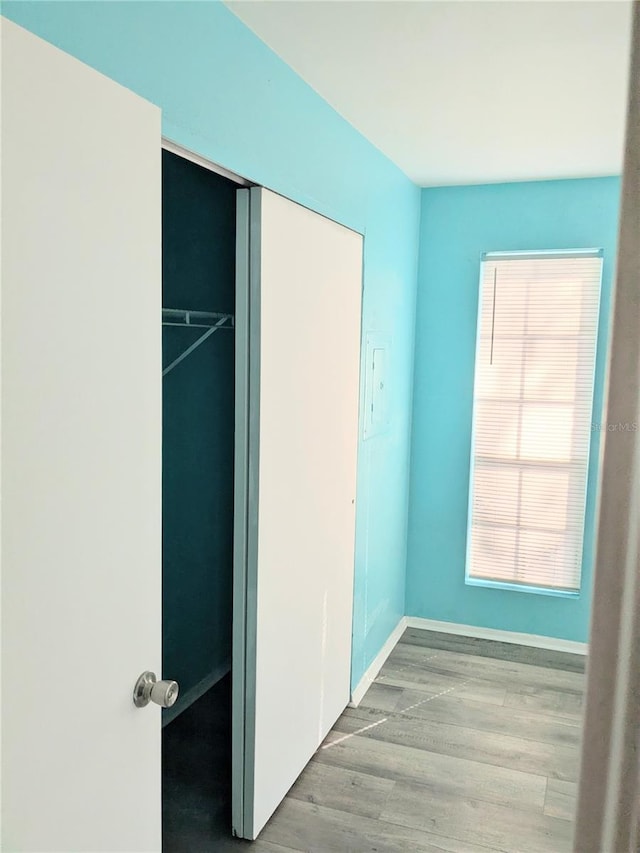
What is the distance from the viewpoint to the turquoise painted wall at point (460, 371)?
369cm

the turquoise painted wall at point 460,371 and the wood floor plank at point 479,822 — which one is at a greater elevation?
the turquoise painted wall at point 460,371

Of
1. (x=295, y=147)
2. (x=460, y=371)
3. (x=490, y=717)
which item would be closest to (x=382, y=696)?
(x=490, y=717)

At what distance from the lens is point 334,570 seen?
286 cm

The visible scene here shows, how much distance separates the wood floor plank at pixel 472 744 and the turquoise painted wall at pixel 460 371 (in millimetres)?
1065

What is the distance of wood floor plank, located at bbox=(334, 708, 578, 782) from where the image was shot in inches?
110

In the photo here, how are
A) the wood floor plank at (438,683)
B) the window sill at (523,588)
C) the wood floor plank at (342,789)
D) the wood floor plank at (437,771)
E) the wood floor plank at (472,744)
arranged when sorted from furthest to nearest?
the window sill at (523,588), the wood floor plank at (438,683), the wood floor plank at (472,744), the wood floor plank at (437,771), the wood floor plank at (342,789)

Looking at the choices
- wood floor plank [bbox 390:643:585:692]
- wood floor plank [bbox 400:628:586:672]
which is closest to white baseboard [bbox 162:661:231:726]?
wood floor plank [bbox 390:643:585:692]

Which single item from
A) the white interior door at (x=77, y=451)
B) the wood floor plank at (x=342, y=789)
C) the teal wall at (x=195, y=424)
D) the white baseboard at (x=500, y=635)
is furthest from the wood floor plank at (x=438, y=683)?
the white interior door at (x=77, y=451)

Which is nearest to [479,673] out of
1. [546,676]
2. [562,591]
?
[546,676]

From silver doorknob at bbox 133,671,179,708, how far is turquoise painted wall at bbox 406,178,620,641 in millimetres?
2847

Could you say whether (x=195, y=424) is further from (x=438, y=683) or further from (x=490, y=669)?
(x=490, y=669)

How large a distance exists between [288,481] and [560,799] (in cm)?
156

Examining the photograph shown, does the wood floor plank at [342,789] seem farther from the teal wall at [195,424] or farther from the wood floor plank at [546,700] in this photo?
the wood floor plank at [546,700]

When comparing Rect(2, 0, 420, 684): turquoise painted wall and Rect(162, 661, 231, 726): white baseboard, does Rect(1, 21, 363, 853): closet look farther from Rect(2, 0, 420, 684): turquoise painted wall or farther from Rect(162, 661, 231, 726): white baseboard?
Rect(162, 661, 231, 726): white baseboard
